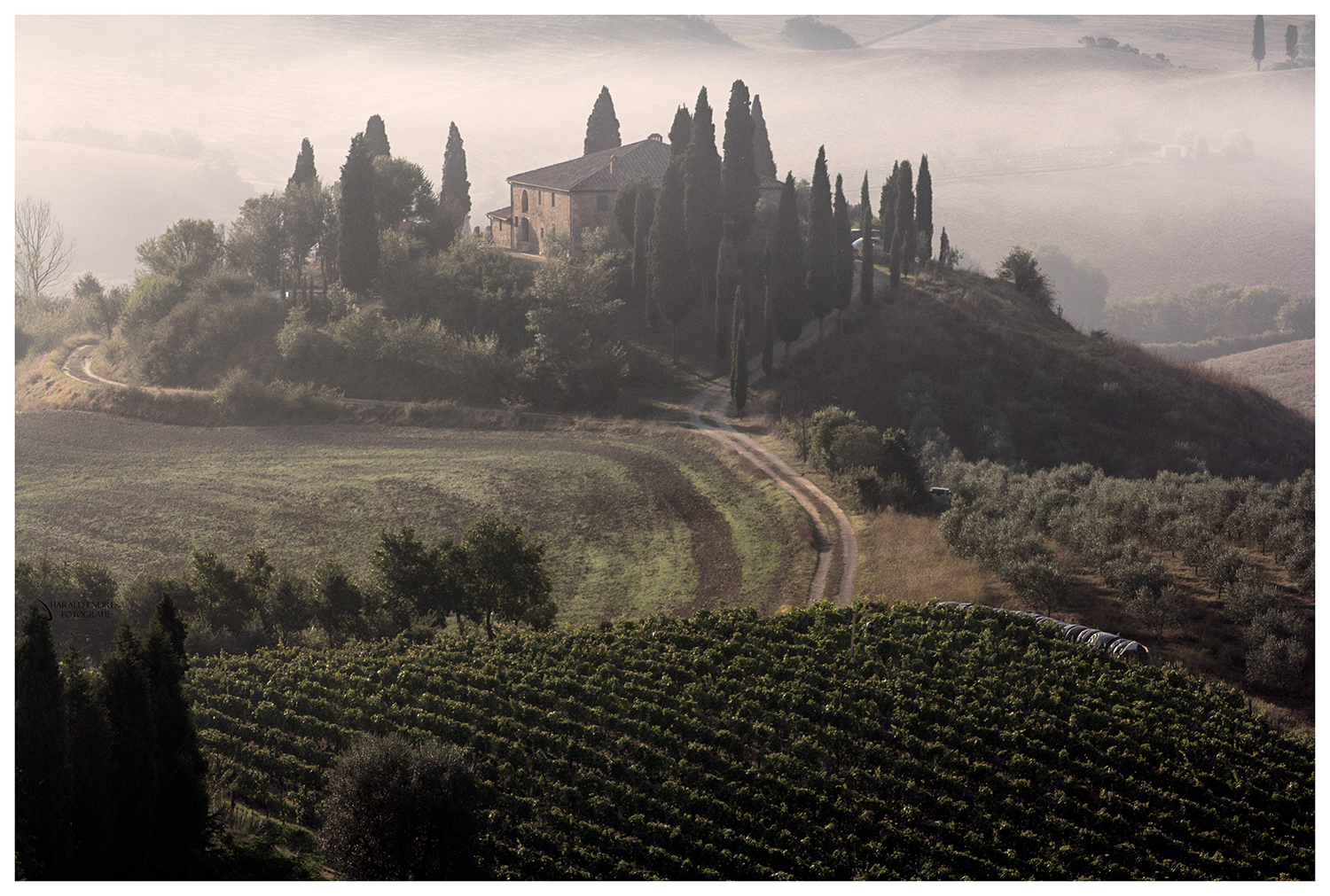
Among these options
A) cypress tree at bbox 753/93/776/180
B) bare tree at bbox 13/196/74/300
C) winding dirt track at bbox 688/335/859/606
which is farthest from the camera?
cypress tree at bbox 753/93/776/180

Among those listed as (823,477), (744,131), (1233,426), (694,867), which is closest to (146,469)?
(823,477)

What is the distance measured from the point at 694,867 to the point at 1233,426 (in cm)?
4523

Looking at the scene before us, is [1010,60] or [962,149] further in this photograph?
[962,149]

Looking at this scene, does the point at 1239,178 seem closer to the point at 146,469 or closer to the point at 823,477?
→ the point at 823,477

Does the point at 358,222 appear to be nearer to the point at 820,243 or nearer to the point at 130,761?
the point at 820,243

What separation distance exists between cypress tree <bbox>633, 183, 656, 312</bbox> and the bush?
4565 centimetres

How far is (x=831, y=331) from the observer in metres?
57.6

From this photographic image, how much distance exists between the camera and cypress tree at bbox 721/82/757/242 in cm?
5966

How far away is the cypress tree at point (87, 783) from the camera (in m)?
13.4

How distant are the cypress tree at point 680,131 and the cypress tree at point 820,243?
1397 cm


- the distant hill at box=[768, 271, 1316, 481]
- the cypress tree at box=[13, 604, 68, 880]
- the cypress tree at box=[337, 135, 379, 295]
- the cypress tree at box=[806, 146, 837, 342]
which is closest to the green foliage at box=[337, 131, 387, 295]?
the cypress tree at box=[337, 135, 379, 295]

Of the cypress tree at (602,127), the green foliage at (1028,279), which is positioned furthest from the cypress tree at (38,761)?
the cypress tree at (602,127)

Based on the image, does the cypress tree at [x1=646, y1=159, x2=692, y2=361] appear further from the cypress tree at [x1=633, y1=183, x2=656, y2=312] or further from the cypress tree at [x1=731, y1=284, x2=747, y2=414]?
the cypress tree at [x1=731, y1=284, x2=747, y2=414]

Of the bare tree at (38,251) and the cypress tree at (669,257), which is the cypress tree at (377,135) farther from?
the cypress tree at (669,257)
